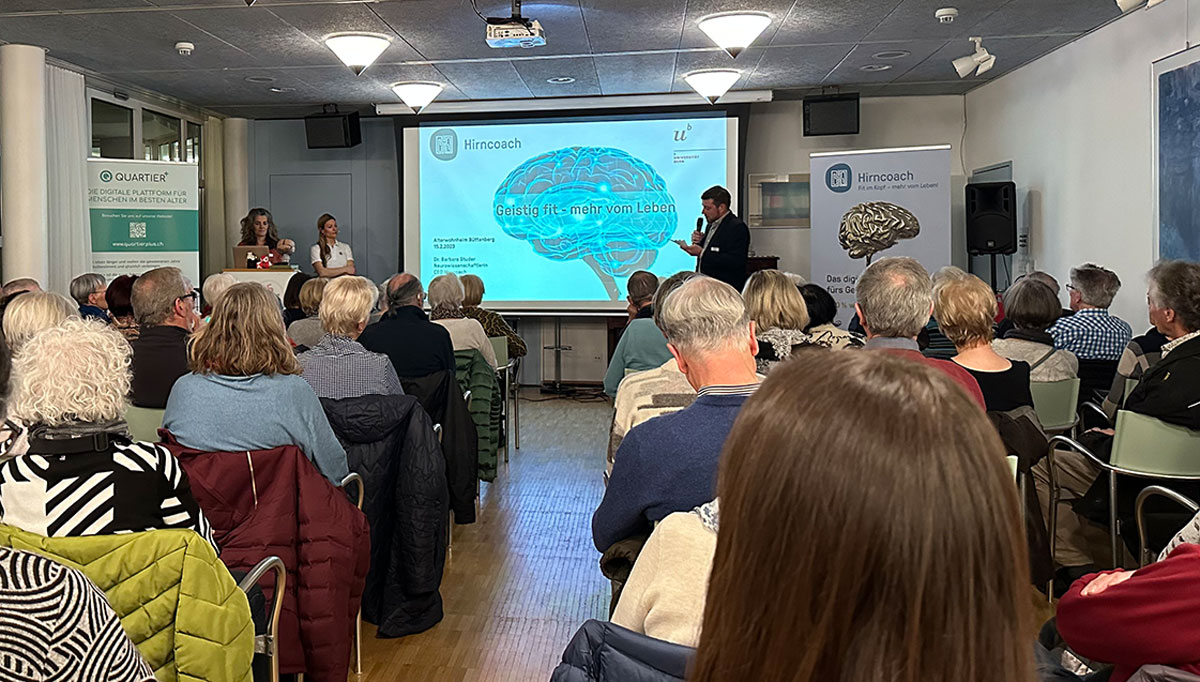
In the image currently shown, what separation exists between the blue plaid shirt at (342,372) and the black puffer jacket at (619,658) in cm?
259

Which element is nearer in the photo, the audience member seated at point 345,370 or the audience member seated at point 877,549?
the audience member seated at point 877,549

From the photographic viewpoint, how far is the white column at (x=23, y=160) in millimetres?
7195

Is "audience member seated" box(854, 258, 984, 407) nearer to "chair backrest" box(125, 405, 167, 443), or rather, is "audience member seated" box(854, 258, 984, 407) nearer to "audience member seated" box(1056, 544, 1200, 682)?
"audience member seated" box(1056, 544, 1200, 682)

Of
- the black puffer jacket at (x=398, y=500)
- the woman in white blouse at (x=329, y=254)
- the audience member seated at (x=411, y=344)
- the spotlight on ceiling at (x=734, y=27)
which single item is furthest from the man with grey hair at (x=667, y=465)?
the woman in white blouse at (x=329, y=254)

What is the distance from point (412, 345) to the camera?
4562 millimetres

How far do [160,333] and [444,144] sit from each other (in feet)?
22.5

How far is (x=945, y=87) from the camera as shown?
9500mm

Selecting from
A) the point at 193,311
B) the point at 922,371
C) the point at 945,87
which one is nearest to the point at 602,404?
the point at 945,87

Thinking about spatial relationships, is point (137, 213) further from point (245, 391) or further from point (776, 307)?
point (776, 307)

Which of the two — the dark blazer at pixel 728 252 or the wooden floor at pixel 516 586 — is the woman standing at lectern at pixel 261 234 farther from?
the dark blazer at pixel 728 252

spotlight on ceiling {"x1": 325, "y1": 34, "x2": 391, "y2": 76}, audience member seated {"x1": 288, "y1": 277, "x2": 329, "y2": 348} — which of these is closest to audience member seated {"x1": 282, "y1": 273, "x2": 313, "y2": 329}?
audience member seated {"x1": 288, "y1": 277, "x2": 329, "y2": 348}

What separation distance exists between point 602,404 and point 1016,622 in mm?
8857

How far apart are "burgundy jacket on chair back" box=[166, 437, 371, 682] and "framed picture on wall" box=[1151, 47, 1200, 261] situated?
17.5 ft

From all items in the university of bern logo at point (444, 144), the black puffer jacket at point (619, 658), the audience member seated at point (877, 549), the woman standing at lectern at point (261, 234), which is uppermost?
the university of bern logo at point (444, 144)
